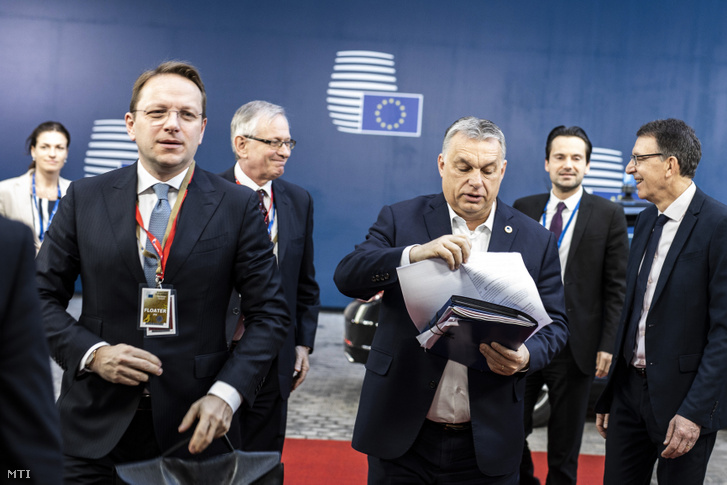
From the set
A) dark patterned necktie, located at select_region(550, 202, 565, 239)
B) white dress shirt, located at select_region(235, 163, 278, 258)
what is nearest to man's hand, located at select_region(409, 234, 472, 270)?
white dress shirt, located at select_region(235, 163, 278, 258)

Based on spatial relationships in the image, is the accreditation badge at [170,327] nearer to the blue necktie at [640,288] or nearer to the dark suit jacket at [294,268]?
the dark suit jacket at [294,268]

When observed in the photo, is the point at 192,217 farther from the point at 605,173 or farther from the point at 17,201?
the point at 605,173

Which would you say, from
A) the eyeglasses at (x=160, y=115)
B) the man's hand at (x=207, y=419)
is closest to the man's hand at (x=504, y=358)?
the man's hand at (x=207, y=419)

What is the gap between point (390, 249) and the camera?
2158 millimetres

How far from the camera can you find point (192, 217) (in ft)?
6.55

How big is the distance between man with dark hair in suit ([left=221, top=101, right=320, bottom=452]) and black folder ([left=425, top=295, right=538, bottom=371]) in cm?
130

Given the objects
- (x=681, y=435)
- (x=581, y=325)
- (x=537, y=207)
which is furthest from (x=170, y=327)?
(x=537, y=207)

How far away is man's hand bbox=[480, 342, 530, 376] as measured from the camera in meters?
1.99

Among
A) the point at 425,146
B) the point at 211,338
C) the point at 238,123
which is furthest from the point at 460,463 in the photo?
the point at 425,146

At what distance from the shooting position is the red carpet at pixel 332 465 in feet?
13.4

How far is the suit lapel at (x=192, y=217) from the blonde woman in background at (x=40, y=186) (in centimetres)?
338

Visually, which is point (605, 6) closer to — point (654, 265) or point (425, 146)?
point (425, 146)

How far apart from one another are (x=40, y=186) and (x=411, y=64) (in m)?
5.06

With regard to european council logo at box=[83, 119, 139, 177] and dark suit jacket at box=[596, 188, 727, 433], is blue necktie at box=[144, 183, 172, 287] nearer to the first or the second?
dark suit jacket at box=[596, 188, 727, 433]
